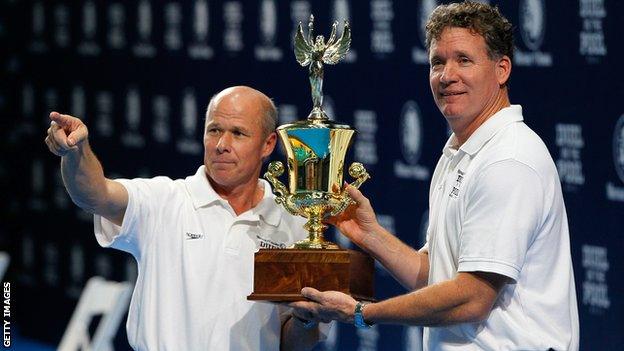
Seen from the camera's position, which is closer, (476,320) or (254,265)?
(476,320)

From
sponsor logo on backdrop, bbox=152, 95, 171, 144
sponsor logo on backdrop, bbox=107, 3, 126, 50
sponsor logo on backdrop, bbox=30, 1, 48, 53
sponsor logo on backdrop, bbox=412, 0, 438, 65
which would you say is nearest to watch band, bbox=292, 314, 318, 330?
sponsor logo on backdrop, bbox=412, 0, 438, 65

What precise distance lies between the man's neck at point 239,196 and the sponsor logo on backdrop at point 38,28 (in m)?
3.91

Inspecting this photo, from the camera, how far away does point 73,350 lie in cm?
604

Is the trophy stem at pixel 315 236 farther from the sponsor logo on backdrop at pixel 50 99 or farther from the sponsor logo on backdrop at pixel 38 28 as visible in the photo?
the sponsor logo on backdrop at pixel 38 28

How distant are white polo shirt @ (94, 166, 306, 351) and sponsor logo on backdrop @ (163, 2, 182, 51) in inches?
112

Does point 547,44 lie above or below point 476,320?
above

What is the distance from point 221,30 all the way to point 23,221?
2.22 metres

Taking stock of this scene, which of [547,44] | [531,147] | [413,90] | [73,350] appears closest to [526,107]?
[547,44]

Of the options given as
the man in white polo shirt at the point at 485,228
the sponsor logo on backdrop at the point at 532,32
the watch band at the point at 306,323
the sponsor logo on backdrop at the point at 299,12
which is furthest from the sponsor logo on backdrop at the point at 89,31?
the man in white polo shirt at the point at 485,228

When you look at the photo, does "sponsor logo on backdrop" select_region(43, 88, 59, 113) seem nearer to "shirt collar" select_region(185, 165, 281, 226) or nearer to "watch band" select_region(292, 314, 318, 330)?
"shirt collar" select_region(185, 165, 281, 226)

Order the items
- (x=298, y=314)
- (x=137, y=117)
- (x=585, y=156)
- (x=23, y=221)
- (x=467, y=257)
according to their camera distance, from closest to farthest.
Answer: (x=467, y=257) → (x=298, y=314) → (x=585, y=156) → (x=137, y=117) → (x=23, y=221)

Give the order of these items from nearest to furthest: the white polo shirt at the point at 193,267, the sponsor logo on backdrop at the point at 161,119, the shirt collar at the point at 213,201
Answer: the white polo shirt at the point at 193,267 → the shirt collar at the point at 213,201 → the sponsor logo on backdrop at the point at 161,119

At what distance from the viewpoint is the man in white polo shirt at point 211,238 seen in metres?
4.09

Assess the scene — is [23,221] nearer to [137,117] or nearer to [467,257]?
[137,117]
